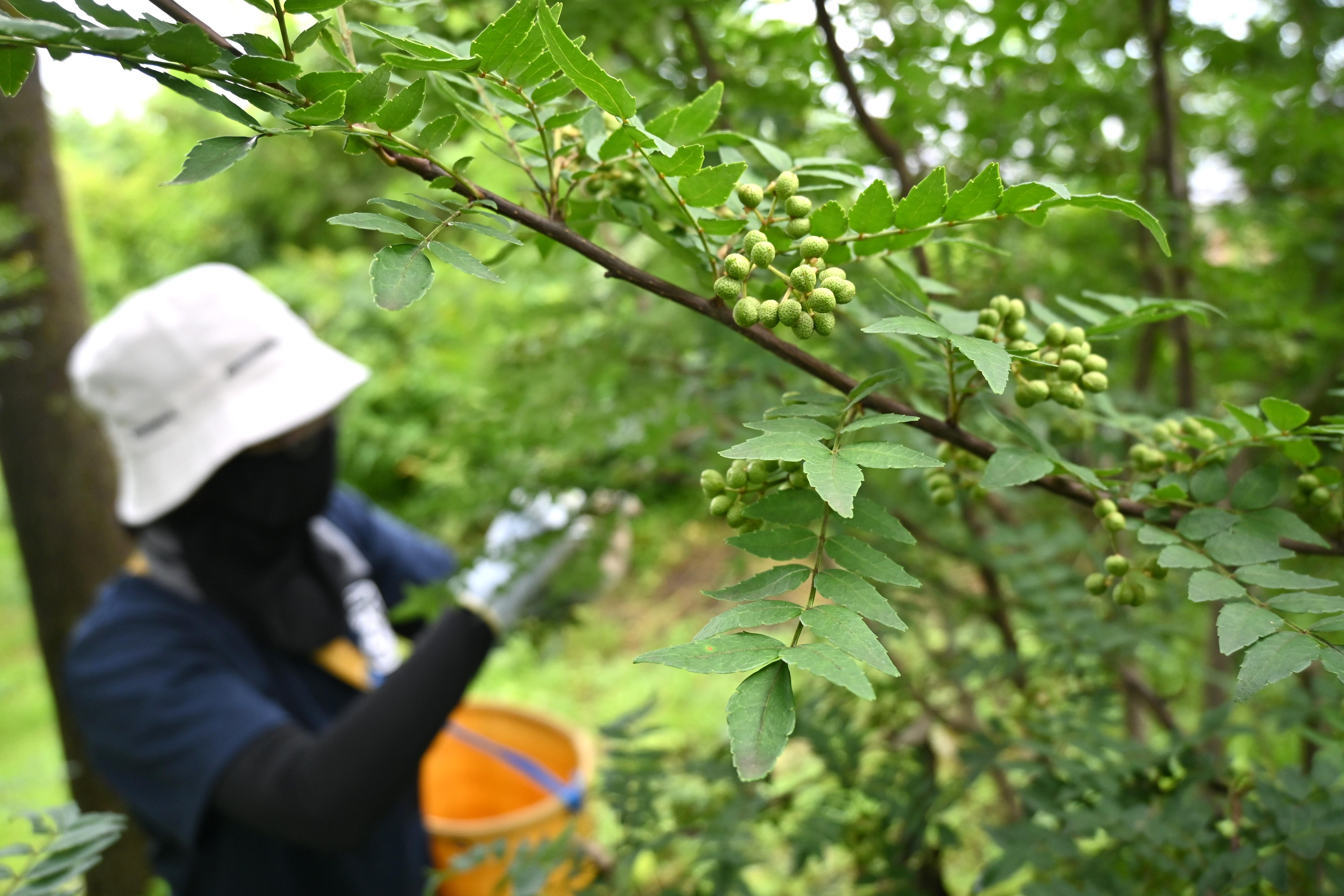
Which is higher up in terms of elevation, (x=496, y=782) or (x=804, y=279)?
(x=804, y=279)

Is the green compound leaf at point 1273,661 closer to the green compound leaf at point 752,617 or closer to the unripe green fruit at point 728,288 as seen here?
the green compound leaf at point 752,617

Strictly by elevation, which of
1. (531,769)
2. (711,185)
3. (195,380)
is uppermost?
(711,185)

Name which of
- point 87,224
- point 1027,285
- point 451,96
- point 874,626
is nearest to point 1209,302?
point 1027,285

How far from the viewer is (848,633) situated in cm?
49

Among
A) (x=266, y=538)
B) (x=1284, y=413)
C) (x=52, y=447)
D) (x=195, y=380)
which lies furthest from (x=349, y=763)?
(x=52, y=447)

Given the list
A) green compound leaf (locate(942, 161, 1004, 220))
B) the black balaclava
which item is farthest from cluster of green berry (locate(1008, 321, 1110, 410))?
the black balaclava

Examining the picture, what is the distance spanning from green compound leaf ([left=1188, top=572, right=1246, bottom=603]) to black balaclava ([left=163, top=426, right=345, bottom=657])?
5.07 ft

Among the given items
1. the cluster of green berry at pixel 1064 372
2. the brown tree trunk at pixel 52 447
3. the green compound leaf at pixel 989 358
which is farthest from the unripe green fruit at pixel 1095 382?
the brown tree trunk at pixel 52 447

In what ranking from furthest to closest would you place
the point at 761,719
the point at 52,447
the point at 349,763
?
the point at 52,447
the point at 349,763
the point at 761,719

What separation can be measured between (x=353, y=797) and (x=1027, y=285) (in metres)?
1.43

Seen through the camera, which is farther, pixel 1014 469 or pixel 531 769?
pixel 531 769

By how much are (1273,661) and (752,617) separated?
0.30 m

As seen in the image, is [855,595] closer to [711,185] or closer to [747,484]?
[747,484]

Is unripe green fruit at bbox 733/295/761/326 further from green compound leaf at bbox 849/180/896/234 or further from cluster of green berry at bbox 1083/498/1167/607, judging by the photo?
cluster of green berry at bbox 1083/498/1167/607
